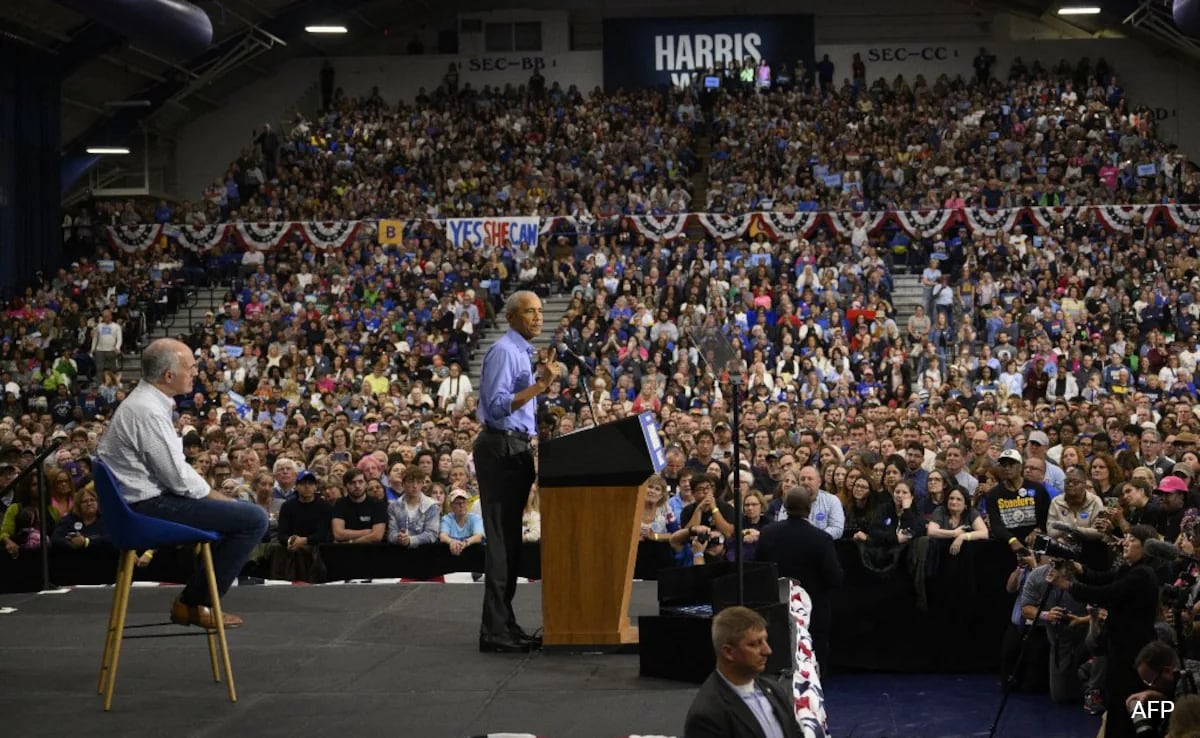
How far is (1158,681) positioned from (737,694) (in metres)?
3.31

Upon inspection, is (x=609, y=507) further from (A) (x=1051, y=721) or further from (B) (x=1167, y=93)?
(B) (x=1167, y=93)

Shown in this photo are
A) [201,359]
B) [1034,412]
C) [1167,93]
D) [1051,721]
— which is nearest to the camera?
[1051,721]

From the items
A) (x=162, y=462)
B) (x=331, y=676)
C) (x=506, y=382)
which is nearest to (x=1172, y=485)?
(x=506, y=382)

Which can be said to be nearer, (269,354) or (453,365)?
(453,365)

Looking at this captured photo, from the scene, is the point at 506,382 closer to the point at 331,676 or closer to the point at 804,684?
the point at 331,676

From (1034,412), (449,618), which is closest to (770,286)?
(1034,412)

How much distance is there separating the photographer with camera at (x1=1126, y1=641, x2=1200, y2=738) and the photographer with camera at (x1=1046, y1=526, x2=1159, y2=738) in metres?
0.57

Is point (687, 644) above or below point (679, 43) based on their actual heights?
below

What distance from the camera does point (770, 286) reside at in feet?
70.8

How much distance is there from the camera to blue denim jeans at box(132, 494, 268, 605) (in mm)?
5117

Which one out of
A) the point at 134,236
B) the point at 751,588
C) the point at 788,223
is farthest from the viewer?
the point at 134,236

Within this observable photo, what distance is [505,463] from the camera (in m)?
6.12

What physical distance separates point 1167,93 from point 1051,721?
24.2m

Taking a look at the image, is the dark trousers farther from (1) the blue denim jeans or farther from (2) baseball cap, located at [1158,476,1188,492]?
(2) baseball cap, located at [1158,476,1188,492]
